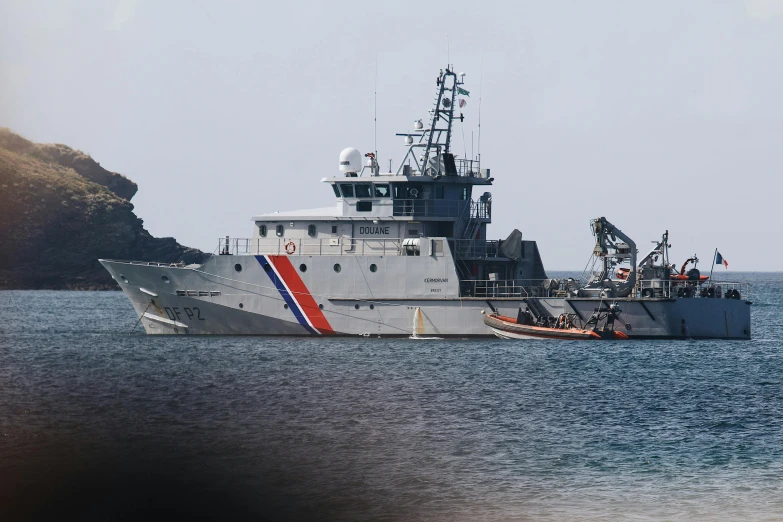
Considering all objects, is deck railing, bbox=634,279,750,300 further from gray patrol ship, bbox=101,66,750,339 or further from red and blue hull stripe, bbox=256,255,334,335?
red and blue hull stripe, bbox=256,255,334,335

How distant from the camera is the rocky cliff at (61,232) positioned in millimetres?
109938

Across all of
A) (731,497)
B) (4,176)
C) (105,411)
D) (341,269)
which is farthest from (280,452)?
(4,176)

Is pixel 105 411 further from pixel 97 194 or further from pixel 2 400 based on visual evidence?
pixel 97 194

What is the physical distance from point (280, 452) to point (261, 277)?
61.4 ft

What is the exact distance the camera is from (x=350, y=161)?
40.3 m

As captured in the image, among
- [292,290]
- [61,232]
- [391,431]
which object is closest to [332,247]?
[292,290]

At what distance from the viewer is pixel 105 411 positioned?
81.1 feet

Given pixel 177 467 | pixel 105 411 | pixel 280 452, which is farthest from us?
pixel 105 411

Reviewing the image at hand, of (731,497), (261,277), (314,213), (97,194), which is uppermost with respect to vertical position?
(97,194)

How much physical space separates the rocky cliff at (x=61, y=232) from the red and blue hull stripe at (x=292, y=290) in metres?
77.5

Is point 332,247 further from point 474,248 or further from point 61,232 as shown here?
point 61,232

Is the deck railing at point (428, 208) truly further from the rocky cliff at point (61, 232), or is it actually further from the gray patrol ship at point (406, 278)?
the rocky cliff at point (61, 232)

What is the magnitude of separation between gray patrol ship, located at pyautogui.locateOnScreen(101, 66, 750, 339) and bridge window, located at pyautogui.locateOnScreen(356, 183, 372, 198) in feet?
0.26

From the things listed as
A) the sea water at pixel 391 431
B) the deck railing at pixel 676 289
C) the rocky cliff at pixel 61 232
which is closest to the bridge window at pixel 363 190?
the sea water at pixel 391 431
